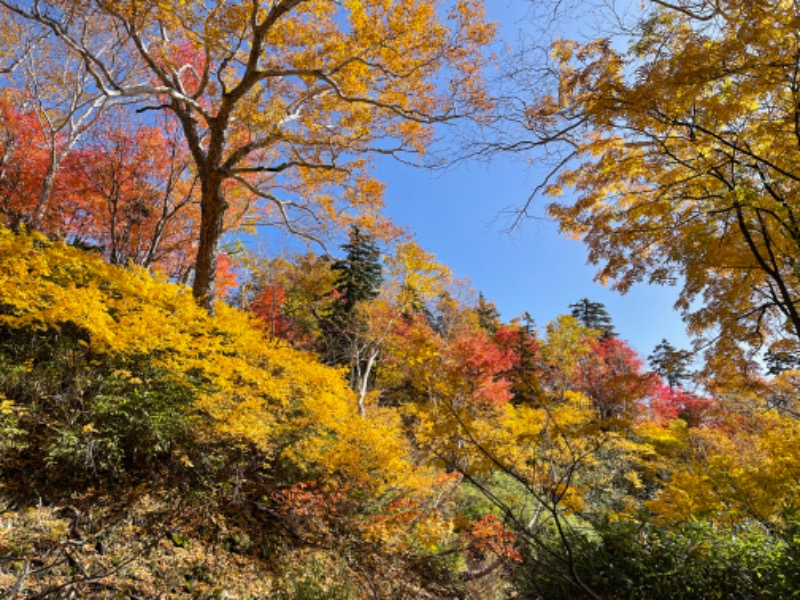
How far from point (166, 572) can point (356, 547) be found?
2.78 meters

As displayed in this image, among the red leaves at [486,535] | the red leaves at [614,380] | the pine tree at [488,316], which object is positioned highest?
the pine tree at [488,316]

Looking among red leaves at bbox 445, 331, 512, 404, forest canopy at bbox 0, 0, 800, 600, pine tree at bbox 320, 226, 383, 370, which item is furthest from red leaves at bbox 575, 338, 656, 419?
pine tree at bbox 320, 226, 383, 370

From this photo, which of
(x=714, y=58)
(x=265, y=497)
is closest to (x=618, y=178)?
(x=714, y=58)

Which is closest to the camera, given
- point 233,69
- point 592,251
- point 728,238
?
point 728,238

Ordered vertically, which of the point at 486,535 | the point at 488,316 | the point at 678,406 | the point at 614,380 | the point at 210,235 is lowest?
the point at 486,535

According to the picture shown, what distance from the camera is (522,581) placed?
354 centimetres

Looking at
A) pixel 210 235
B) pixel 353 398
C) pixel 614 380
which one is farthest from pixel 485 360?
pixel 614 380

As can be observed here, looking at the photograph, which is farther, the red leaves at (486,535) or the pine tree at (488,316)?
the pine tree at (488,316)

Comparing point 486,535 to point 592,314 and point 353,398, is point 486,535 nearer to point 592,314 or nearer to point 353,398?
point 353,398

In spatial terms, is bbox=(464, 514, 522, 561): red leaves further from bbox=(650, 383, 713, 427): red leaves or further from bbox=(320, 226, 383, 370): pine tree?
bbox=(650, 383, 713, 427): red leaves

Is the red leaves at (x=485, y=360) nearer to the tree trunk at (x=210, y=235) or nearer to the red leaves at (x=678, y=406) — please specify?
the red leaves at (x=678, y=406)

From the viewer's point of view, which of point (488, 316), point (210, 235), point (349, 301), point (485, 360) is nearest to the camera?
point (210, 235)

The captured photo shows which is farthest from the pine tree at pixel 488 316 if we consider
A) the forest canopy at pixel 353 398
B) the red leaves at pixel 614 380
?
the forest canopy at pixel 353 398

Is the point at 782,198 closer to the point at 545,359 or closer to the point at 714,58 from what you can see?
the point at 714,58
